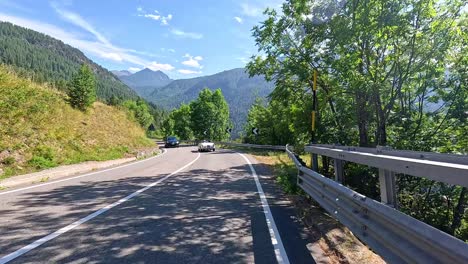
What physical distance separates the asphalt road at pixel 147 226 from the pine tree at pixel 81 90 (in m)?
17.9

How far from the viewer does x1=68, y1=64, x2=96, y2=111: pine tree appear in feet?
86.6

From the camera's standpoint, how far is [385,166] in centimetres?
372

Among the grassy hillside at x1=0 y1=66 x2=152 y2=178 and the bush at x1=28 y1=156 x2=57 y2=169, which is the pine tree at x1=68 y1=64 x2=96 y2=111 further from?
the bush at x1=28 y1=156 x2=57 y2=169

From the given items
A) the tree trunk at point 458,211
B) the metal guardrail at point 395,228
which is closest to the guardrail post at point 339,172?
the metal guardrail at point 395,228

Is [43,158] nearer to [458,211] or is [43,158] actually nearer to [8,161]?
[8,161]

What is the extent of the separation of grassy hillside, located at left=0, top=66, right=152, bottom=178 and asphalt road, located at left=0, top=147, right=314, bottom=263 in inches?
220

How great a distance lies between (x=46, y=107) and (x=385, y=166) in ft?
67.3

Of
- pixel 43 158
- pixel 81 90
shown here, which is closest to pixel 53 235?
pixel 43 158

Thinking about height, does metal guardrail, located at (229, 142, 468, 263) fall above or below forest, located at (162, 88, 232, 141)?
below

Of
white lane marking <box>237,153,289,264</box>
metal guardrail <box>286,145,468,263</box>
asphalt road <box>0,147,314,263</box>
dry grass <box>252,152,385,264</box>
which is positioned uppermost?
metal guardrail <box>286,145,468,263</box>

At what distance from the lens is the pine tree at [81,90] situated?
2641cm

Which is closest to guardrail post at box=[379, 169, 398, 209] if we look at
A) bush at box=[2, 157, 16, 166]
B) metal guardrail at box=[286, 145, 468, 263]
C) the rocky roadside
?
metal guardrail at box=[286, 145, 468, 263]

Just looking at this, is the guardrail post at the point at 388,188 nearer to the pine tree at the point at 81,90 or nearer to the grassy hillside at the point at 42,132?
the grassy hillside at the point at 42,132

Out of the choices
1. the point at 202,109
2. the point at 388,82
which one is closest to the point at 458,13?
the point at 388,82
